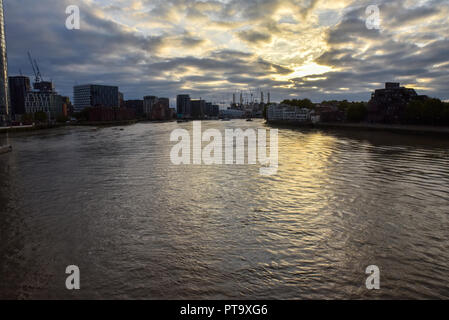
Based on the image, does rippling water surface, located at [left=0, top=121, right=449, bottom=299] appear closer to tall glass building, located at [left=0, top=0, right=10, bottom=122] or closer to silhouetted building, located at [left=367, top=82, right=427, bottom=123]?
silhouetted building, located at [left=367, top=82, right=427, bottom=123]

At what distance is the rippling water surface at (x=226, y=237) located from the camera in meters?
6.87

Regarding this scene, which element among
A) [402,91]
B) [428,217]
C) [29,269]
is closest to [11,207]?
[29,269]

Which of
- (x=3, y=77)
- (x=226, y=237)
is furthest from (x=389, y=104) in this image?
(x=3, y=77)

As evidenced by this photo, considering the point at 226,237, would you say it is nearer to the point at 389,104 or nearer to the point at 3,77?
the point at 389,104

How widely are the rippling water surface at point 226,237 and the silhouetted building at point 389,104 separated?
93.1 metres

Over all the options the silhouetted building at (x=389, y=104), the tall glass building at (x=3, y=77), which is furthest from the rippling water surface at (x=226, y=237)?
the tall glass building at (x=3, y=77)

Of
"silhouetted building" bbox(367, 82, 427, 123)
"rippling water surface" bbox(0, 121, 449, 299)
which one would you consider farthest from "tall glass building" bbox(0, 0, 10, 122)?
"silhouetted building" bbox(367, 82, 427, 123)

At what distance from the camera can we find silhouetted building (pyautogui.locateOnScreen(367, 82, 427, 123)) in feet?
327

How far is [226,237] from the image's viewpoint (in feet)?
31.7

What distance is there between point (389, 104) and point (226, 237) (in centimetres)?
11114

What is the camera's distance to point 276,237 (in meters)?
9.59

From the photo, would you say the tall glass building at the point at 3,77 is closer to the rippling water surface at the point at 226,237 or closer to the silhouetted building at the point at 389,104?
the rippling water surface at the point at 226,237
